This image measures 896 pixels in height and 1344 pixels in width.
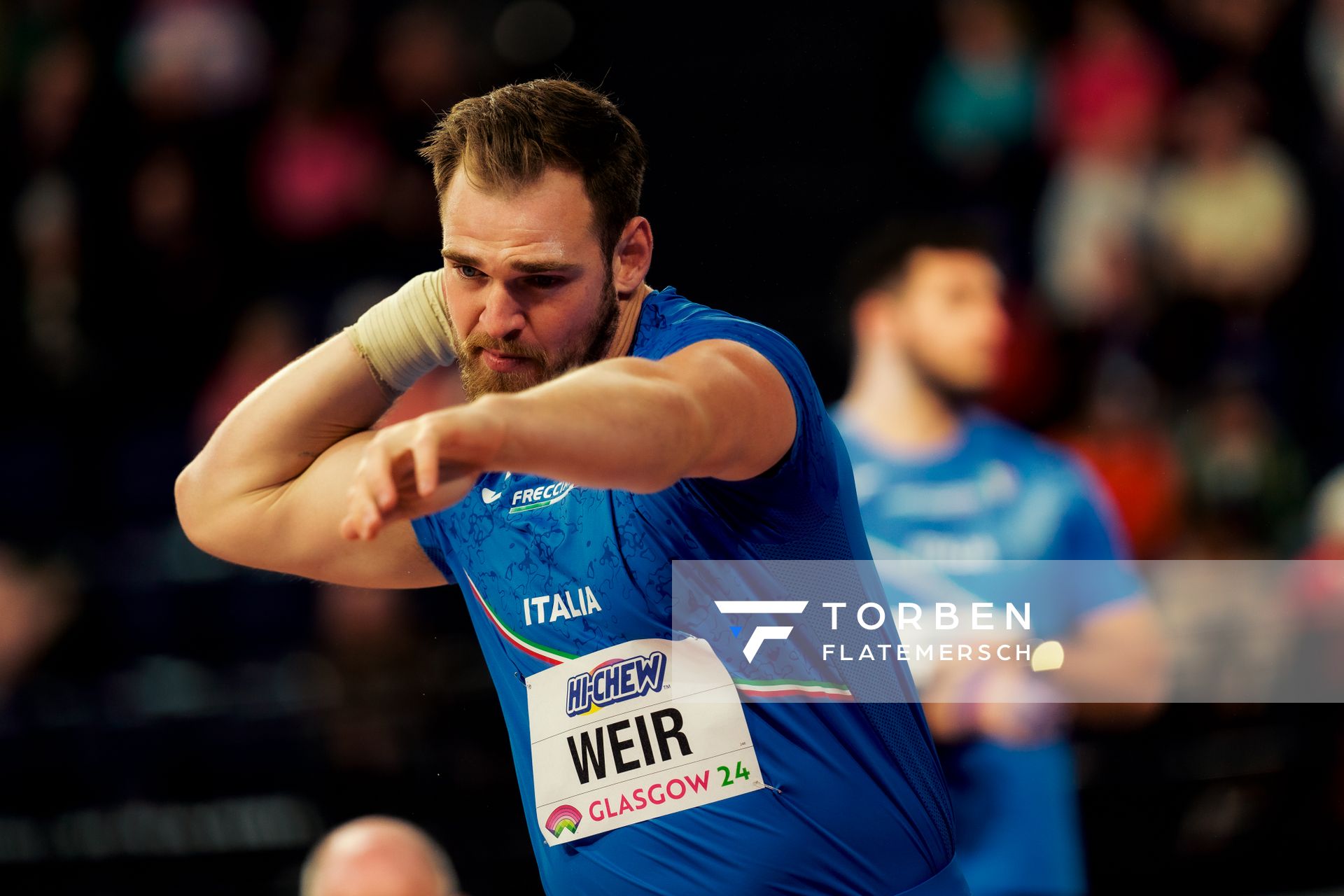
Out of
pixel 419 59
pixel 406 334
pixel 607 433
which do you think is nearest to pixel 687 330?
pixel 607 433

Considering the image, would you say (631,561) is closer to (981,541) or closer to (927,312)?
(981,541)

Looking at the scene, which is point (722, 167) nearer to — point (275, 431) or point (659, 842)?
point (275, 431)

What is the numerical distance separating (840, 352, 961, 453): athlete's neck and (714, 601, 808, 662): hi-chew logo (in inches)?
91.2

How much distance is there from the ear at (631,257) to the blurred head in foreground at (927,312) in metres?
2.19

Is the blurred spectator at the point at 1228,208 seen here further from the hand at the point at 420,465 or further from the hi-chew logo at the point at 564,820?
the hand at the point at 420,465

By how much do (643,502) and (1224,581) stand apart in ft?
13.2

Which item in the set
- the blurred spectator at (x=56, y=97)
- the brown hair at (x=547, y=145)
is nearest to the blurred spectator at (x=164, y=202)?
the blurred spectator at (x=56, y=97)

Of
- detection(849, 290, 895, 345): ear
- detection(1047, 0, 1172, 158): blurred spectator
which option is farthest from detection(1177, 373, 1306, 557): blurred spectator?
detection(849, 290, 895, 345): ear

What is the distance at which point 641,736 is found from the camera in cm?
259

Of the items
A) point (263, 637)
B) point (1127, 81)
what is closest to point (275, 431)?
point (263, 637)

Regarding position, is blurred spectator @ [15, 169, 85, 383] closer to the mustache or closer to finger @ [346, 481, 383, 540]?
the mustache

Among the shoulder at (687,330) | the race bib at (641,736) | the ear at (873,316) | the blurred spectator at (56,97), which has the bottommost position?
the race bib at (641,736)

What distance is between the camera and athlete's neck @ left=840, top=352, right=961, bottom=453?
15.9 feet

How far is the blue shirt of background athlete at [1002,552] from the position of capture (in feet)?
14.4
